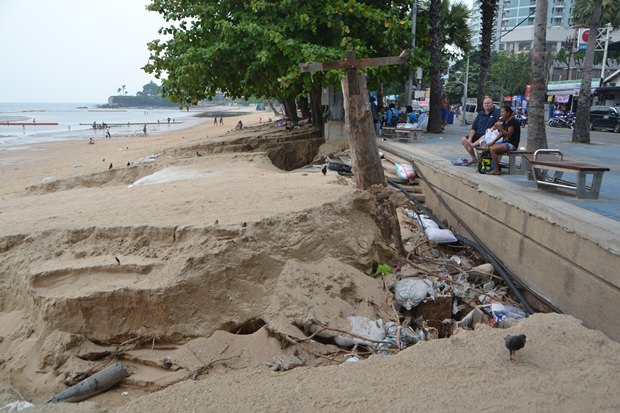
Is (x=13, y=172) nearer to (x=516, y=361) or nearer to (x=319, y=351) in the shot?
(x=319, y=351)

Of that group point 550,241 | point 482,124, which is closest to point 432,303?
point 550,241

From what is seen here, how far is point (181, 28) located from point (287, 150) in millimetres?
4756

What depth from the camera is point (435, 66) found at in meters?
17.0

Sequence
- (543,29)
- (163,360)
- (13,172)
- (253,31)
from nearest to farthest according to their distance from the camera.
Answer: (163,360) → (543,29) → (253,31) → (13,172)

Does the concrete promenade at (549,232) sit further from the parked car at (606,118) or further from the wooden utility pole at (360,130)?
the parked car at (606,118)

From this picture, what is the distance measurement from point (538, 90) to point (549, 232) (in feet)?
19.9

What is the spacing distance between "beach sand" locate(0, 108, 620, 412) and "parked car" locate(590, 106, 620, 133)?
64.5 ft

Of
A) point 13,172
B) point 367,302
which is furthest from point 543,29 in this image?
point 13,172

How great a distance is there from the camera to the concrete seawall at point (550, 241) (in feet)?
14.4

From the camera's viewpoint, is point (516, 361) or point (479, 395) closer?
point (479, 395)

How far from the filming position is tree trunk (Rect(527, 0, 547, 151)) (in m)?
10.1

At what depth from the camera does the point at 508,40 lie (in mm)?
76500

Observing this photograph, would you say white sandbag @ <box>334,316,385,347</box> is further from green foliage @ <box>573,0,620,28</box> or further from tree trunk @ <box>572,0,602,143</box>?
green foliage @ <box>573,0,620,28</box>

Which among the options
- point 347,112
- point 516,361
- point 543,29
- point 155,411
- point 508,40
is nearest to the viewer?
point 155,411
